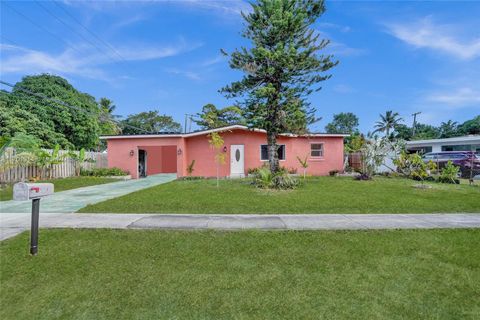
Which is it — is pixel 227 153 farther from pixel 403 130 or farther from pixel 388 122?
pixel 403 130

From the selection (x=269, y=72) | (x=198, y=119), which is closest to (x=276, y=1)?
(x=269, y=72)

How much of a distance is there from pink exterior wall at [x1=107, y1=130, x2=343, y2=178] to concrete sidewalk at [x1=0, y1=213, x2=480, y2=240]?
11.1m

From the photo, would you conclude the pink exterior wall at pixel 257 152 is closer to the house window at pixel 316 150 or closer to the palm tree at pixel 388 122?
the house window at pixel 316 150

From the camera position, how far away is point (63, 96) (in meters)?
24.8

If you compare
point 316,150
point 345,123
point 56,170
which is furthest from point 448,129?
point 56,170

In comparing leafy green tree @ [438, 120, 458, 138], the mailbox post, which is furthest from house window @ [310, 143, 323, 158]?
leafy green tree @ [438, 120, 458, 138]

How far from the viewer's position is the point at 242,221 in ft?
19.8

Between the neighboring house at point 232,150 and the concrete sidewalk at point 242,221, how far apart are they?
35.7ft

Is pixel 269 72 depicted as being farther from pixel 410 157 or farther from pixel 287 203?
pixel 410 157

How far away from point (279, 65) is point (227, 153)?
7164 millimetres

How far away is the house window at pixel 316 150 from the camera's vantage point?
19.0m

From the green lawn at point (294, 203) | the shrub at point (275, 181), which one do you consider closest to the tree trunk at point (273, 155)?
the shrub at point (275, 181)

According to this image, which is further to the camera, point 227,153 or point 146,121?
point 146,121

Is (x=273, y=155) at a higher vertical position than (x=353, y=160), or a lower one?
higher
